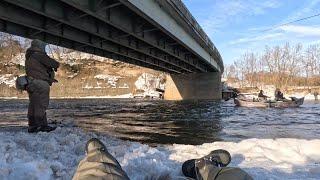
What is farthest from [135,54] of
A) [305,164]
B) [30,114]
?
[305,164]

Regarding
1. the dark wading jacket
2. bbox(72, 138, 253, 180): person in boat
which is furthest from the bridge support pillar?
bbox(72, 138, 253, 180): person in boat

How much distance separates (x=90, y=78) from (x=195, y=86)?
3776 centimetres

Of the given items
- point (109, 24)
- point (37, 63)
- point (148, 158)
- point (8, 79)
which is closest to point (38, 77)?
point (37, 63)

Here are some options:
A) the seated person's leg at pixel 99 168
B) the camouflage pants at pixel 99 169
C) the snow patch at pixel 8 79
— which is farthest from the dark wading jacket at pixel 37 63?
the snow patch at pixel 8 79

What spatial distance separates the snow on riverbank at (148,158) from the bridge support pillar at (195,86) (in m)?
51.8

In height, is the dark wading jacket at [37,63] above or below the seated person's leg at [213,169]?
above

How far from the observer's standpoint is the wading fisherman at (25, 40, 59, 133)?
30.2 feet

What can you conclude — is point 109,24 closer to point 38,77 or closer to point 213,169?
point 38,77

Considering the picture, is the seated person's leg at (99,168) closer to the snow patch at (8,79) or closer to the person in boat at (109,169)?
the person in boat at (109,169)

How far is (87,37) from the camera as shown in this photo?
84.9 ft

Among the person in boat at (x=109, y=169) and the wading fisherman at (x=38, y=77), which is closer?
the person in boat at (x=109, y=169)

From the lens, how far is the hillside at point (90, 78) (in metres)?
83.8

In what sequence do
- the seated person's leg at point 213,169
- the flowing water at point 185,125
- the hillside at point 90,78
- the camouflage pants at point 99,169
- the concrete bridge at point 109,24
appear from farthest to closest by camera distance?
1. the hillside at point 90,78
2. the concrete bridge at point 109,24
3. the flowing water at point 185,125
4. the seated person's leg at point 213,169
5. the camouflage pants at point 99,169

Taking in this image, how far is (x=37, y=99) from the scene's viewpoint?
930 cm
